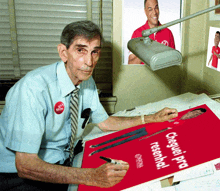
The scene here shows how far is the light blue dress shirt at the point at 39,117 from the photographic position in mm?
875

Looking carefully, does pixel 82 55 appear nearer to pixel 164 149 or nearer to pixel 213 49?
pixel 164 149

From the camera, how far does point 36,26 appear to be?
187 centimetres

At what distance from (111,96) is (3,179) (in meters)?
1.06

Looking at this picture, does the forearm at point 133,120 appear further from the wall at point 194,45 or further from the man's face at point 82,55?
the wall at point 194,45

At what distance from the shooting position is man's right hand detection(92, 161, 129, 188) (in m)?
0.74

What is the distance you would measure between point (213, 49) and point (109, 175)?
1167 millimetres

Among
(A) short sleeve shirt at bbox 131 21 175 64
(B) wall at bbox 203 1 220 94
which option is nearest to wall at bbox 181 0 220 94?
(B) wall at bbox 203 1 220 94

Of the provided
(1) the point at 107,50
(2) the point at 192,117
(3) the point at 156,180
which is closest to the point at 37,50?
(1) the point at 107,50

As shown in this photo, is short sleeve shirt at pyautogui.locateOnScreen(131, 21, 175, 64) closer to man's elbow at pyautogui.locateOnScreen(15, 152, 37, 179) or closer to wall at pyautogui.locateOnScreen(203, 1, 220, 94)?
wall at pyautogui.locateOnScreen(203, 1, 220, 94)

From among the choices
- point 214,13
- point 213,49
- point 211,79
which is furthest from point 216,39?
point 211,79

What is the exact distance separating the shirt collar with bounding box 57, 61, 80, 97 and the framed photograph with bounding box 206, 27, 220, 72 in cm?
96

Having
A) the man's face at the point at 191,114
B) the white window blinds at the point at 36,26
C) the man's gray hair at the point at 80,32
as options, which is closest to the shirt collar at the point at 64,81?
the man's gray hair at the point at 80,32

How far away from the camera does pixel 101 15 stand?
72.8 inches

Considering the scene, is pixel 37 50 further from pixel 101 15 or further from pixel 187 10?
pixel 187 10
